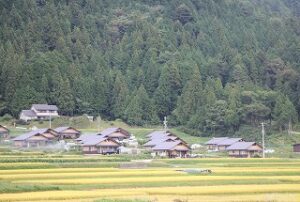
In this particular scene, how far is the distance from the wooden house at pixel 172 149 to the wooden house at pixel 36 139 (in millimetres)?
12151

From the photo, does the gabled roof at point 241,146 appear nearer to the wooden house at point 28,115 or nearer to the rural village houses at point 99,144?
the rural village houses at point 99,144

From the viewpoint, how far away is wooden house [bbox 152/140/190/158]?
52375mm

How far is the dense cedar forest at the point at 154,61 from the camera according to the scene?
70.6 m

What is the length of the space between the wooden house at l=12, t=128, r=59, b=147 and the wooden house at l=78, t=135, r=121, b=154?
4.68 metres

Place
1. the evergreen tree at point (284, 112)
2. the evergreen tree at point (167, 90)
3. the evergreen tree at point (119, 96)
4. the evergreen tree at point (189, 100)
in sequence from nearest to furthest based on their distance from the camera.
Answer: the evergreen tree at point (284, 112)
the evergreen tree at point (189, 100)
the evergreen tree at point (119, 96)
the evergreen tree at point (167, 90)

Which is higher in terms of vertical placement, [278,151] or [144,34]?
[144,34]

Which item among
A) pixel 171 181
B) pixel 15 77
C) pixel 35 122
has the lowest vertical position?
pixel 171 181

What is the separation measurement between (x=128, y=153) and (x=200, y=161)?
8.58 m

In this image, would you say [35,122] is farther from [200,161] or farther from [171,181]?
[171,181]

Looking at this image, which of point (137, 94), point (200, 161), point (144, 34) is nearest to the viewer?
point (200, 161)

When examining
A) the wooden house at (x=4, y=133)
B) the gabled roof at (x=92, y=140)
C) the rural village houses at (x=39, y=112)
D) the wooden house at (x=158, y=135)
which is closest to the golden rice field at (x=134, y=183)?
the gabled roof at (x=92, y=140)

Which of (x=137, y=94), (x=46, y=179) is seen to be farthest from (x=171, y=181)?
(x=137, y=94)

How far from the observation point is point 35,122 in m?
69.2

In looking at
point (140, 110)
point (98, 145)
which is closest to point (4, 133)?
point (98, 145)
